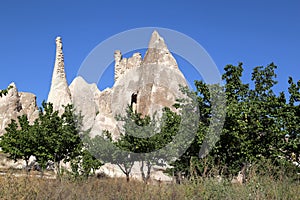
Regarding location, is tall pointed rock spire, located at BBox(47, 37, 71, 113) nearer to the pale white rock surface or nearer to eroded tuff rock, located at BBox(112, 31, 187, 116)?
the pale white rock surface

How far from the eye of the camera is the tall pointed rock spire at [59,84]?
5722 cm

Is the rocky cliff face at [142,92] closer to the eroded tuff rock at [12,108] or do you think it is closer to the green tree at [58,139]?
the eroded tuff rock at [12,108]

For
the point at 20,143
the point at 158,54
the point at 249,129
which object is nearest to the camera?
the point at 249,129

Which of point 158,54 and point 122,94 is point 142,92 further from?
point 158,54

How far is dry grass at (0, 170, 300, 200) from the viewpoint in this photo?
19.9 feet

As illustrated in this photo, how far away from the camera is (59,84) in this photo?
5897 centimetres

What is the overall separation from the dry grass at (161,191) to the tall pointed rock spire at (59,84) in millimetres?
50113

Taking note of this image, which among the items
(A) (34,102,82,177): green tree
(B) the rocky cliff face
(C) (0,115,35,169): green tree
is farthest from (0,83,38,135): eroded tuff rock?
(A) (34,102,82,177): green tree

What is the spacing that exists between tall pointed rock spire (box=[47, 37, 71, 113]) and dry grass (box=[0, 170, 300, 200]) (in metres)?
50.1

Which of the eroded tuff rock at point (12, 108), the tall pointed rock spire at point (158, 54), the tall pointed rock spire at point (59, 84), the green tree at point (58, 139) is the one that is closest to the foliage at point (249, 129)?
the green tree at point (58, 139)

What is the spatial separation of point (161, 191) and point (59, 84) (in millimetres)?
54362

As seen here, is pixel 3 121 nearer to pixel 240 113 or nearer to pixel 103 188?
pixel 240 113

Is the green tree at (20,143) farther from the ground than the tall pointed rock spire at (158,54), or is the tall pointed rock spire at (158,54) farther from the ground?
the tall pointed rock spire at (158,54)

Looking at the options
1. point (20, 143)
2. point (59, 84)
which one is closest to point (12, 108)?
point (59, 84)
